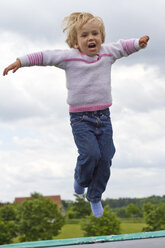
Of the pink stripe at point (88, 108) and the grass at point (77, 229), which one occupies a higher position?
the pink stripe at point (88, 108)

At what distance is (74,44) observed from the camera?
13.1 ft

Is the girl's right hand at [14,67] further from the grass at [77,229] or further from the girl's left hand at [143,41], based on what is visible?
the grass at [77,229]

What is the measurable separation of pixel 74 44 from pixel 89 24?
30cm

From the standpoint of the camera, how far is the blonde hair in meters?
3.79

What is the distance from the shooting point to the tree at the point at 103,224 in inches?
967

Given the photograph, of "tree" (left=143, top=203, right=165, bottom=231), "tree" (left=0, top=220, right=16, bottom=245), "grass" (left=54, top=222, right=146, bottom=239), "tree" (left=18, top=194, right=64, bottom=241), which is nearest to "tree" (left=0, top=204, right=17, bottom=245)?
"tree" (left=0, top=220, right=16, bottom=245)

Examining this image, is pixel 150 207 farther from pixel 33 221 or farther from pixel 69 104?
pixel 69 104

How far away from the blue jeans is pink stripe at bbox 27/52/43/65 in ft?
2.08

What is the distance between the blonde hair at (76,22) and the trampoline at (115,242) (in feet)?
10.0

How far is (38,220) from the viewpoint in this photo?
25.4m

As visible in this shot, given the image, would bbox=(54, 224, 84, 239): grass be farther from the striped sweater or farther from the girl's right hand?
the girl's right hand

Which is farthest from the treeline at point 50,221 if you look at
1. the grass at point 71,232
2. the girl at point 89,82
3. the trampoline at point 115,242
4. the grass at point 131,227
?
the girl at point 89,82

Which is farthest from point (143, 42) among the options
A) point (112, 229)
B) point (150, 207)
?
point (150, 207)

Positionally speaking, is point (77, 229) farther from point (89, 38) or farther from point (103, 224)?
point (89, 38)
